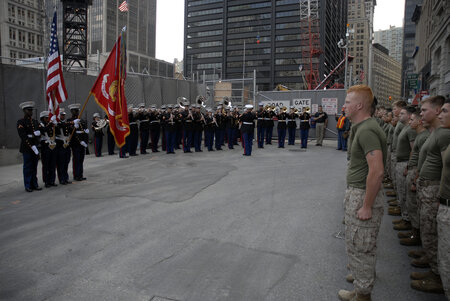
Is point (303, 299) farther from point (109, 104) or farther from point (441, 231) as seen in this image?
point (109, 104)

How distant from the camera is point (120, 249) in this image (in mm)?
4754

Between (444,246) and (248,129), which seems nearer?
(444,246)

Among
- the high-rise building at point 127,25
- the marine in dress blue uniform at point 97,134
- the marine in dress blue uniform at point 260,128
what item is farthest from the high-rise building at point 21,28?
the marine in dress blue uniform at point 260,128

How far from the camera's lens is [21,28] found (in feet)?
324

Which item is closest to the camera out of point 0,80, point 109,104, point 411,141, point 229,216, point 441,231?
point 441,231

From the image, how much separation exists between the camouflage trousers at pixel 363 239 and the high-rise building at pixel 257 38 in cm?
9989

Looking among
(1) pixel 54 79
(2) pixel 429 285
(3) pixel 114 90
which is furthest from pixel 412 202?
(1) pixel 54 79

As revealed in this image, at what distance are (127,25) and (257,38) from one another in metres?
50.0

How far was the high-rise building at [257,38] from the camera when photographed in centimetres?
11075

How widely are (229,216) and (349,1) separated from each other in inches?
6475

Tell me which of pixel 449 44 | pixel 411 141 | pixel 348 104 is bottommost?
pixel 411 141

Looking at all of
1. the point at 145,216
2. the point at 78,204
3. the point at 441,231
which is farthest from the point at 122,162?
the point at 441,231

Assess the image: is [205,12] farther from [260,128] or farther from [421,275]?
[421,275]

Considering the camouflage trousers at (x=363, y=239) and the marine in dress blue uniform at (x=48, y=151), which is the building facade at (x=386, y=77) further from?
the camouflage trousers at (x=363, y=239)
